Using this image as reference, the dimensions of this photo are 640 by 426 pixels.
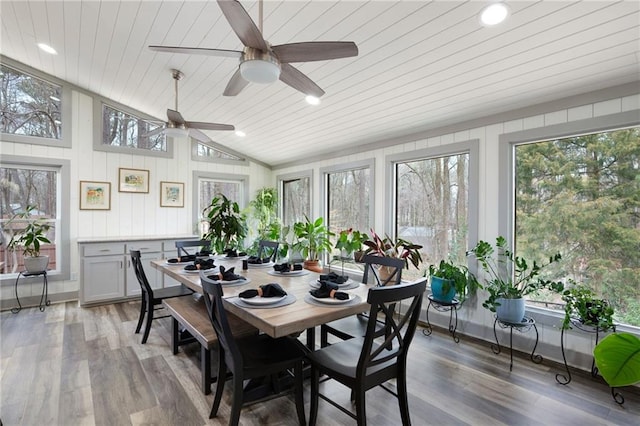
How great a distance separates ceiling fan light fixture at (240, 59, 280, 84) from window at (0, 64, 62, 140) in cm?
439

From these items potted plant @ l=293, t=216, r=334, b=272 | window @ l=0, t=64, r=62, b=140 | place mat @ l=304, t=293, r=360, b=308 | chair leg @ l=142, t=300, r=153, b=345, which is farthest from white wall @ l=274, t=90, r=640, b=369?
window @ l=0, t=64, r=62, b=140

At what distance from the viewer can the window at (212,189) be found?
5.92 meters

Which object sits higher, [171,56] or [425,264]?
[171,56]

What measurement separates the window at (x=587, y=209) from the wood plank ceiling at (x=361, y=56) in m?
0.51

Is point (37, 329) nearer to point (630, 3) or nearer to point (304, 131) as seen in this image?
point (304, 131)

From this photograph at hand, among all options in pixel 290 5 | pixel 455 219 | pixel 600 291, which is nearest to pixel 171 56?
pixel 290 5

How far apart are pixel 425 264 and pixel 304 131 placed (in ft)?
8.12

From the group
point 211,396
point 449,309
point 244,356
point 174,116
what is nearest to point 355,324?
point 244,356

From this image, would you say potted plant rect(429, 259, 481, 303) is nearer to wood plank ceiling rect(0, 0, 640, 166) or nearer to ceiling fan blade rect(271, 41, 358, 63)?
wood plank ceiling rect(0, 0, 640, 166)

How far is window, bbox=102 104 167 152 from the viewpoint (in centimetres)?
514

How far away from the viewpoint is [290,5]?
2414 millimetres

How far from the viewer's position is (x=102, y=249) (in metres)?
4.61

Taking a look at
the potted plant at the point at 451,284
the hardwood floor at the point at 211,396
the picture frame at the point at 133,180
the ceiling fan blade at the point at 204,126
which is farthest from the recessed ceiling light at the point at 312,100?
the picture frame at the point at 133,180

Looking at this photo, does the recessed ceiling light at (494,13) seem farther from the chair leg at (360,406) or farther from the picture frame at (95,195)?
the picture frame at (95,195)
